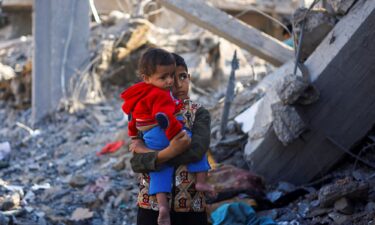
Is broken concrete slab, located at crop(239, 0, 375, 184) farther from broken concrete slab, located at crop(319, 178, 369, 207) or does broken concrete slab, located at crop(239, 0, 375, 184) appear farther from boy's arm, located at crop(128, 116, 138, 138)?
boy's arm, located at crop(128, 116, 138, 138)

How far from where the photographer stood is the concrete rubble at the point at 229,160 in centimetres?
450

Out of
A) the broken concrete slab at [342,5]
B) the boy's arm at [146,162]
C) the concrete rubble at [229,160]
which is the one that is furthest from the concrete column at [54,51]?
the boy's arm at [146,162]

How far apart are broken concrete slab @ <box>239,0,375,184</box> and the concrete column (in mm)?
6328

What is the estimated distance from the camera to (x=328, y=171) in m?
4.81

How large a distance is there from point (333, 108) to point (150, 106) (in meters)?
2.11

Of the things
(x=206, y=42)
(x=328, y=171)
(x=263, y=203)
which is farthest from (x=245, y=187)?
(x=206, y=42)

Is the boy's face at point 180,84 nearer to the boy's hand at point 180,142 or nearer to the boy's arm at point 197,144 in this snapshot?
the boy's arm at point 197,144

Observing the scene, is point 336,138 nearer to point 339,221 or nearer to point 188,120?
point 339,221

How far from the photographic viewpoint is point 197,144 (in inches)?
116

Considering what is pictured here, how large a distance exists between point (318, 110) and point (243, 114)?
1.49m

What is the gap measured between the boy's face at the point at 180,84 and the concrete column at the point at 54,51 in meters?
7.80

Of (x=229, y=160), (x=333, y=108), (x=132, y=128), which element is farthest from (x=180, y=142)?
(x=229, y=160)

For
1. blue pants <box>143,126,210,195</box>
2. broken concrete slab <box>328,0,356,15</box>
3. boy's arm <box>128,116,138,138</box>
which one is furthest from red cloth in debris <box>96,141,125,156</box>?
blue pants <box>143,126,210,195</box>

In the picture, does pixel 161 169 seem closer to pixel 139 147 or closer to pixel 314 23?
pixel 139 147
